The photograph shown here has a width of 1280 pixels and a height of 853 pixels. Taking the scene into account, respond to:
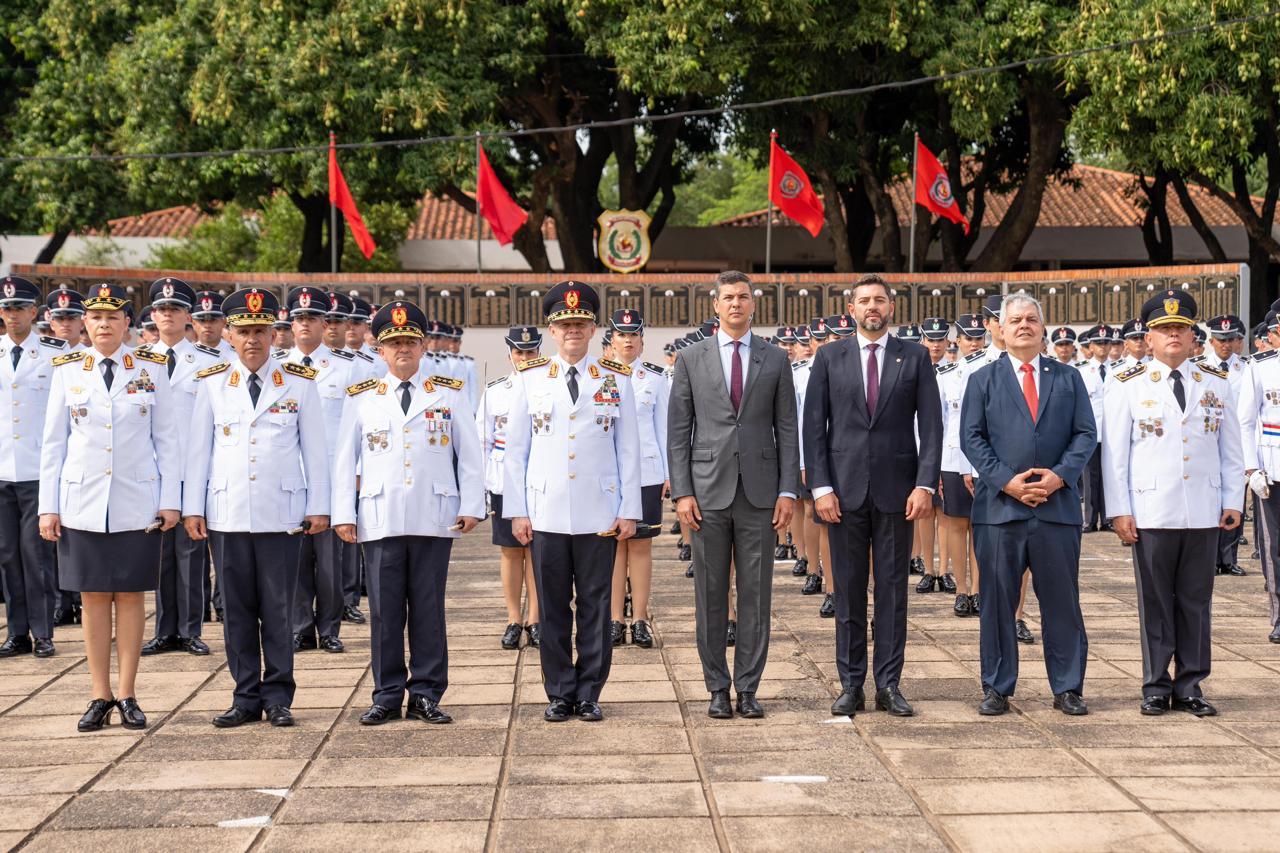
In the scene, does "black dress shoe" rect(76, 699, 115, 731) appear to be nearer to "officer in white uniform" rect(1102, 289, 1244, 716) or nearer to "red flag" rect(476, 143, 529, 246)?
"officer in white uniform" rect(1102, 289, 1244, 716)

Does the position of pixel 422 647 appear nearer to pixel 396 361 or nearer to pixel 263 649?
pixel 263 649

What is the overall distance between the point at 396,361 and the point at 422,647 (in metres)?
1.39

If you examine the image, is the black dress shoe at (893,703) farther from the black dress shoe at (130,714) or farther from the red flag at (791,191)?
the red flag at (791,191)

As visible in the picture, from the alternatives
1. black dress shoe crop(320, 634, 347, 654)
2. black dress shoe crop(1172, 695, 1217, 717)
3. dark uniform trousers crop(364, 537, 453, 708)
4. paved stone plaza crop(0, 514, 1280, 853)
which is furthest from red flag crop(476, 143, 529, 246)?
black dress shoe crop(1172, 695, 1217, 717)

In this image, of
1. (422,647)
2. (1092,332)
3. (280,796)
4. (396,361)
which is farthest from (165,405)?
(1092,332)

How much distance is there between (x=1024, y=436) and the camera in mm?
7172

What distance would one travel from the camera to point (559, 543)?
714 cm

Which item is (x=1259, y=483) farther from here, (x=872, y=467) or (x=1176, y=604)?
(x=872, y=467)

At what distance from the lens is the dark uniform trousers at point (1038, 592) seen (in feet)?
23.3

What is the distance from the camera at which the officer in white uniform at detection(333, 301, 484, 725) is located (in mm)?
7031

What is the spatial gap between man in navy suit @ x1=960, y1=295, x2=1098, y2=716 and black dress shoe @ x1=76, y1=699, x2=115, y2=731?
4127 millimetres

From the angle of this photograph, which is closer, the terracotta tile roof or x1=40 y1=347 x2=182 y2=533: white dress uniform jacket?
x1=40 y1=347 x2=182 y2=533: white dress uniform jacket

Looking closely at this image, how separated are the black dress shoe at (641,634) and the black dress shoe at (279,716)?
2.58 metres

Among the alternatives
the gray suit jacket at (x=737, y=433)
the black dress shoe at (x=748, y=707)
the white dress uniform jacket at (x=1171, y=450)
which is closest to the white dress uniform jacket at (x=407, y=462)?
the gray suit jacket at (x=737, y=433)
